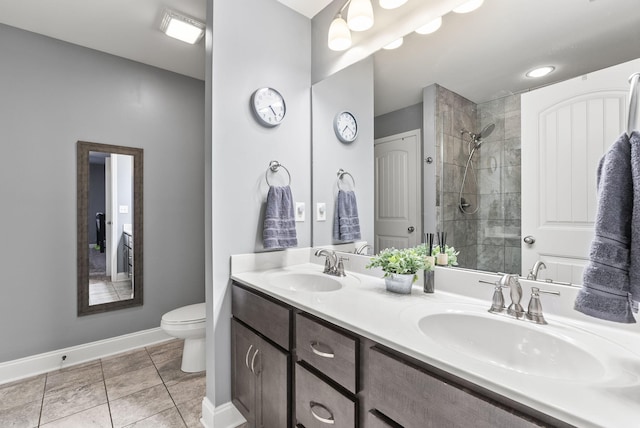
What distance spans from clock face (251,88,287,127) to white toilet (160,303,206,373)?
1466mm

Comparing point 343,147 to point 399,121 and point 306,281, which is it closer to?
point 399,121

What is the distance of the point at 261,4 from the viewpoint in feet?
5.88

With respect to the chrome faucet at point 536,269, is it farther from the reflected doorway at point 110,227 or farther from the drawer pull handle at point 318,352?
the reflected doorway at point 110,227

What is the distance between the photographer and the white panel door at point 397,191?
1.46m

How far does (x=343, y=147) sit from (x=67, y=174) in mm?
2099

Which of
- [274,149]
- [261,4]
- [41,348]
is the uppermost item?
[261,4]

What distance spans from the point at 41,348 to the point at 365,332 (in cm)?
261

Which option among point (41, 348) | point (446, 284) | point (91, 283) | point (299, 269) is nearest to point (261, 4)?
point (299, 269)

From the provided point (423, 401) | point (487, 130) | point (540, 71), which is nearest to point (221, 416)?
point (423, 401)

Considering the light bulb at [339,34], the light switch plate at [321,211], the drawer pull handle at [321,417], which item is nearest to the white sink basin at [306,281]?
the light switch plate at [321,211]

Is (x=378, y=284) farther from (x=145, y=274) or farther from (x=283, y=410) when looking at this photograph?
(x=145, y=274)

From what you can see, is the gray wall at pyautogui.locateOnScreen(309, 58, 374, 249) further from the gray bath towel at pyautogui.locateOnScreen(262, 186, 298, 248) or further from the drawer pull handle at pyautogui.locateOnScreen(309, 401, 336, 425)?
the drawer pull handle at pyautogui.locateOnScreen(309, 401, 336, 425)

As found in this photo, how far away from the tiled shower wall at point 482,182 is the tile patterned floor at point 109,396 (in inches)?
67.4

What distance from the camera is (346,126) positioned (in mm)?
1852
